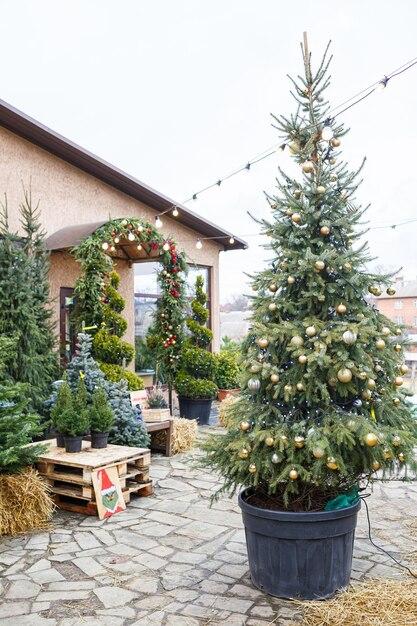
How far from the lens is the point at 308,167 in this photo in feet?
11.3

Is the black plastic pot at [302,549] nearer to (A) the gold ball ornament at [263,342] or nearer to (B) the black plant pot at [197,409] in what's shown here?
(A) the gold ball ornament at [263,342]

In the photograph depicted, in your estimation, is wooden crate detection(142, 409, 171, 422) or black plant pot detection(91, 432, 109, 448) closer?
black plant pot detection(91, 432, 109, 448)

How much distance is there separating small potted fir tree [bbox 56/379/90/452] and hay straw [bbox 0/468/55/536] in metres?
0.53

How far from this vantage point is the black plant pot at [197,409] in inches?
364

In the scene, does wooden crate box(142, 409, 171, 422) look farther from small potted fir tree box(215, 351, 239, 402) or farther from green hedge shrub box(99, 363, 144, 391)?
small potted fir tree box(215, 351, 239, 402)

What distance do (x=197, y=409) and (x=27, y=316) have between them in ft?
12.5

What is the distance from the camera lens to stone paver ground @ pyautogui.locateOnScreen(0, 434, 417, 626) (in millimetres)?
3141

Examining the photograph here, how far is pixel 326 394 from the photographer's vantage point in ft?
10.4

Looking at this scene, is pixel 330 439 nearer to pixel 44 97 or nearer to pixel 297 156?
pixel 297 156

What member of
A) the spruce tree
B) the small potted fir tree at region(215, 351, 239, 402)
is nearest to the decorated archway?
the small potted fir tree at region(215, 351, 239, 402)

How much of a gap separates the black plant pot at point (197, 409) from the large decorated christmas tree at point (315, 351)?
565 cm

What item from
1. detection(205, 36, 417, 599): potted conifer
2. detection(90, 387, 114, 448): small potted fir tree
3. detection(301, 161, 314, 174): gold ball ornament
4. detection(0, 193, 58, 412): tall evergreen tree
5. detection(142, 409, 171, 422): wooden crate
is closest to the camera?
detection(205, 36, 417, 599): potted conifer

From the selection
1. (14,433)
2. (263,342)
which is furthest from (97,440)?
(263,342)

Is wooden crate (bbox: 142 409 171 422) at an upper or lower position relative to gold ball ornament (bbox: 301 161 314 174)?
lower
